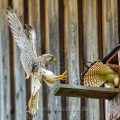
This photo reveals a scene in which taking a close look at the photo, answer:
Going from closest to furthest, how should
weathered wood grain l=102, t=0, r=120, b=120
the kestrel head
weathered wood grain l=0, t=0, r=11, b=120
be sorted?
1. the kestrel head
2. weathered wood grain l=0, t=0, r=11, b=120
3. weathered wood grain l=102, t=0, r=120, b=120

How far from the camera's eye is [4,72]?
8336 mm

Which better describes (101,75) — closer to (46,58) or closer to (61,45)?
(46,58)

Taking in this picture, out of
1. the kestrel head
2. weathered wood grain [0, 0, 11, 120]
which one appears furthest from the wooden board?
weathered wood grain [0, 0, 11, 120]

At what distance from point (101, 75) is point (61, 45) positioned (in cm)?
131

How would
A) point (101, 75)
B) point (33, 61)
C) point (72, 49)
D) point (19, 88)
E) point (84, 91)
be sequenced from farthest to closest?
point (72, 49), point (19, 88), point (101, 75), point (33, 61), point (84, 91)

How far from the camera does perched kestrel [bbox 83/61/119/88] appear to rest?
7113mm

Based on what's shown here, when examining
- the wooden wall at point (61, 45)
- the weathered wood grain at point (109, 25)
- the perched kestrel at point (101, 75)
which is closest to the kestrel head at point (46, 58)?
the perched kestrel at point (101, 75)

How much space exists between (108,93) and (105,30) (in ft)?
5.21

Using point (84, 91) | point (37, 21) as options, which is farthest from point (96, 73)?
point (37, 21)

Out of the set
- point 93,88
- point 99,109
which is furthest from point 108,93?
point 99,109

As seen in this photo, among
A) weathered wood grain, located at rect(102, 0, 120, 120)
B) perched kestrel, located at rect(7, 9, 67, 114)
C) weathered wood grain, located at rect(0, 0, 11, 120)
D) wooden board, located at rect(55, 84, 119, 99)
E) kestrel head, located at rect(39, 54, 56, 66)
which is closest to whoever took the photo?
wooden board, located at rect(55, 84, 119, 99)

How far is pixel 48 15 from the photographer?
27.8 ft

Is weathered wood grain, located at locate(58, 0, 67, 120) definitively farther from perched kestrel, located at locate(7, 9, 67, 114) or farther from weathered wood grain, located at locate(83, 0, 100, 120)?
perched kestrel, located at locate(7, 9, 67, 114)

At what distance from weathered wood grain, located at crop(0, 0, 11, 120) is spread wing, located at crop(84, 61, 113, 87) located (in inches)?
50.2
